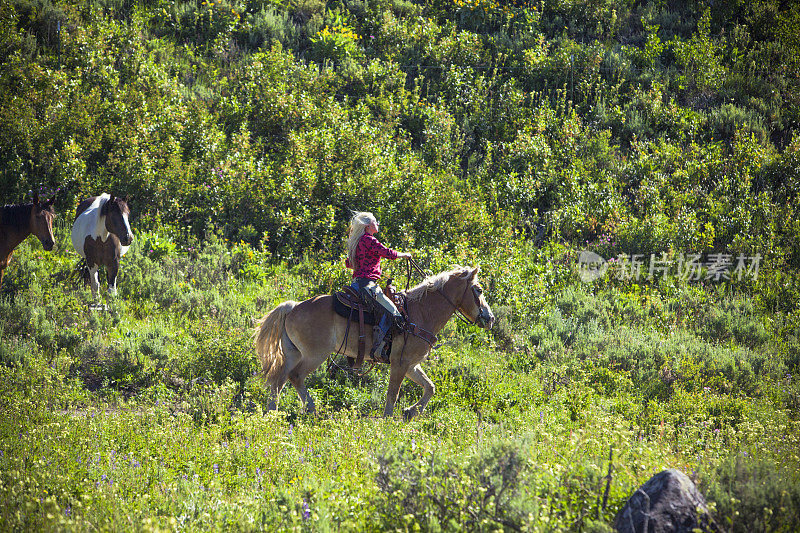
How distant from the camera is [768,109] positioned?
20.0 m

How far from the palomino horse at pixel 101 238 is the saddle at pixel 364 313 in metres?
5.34

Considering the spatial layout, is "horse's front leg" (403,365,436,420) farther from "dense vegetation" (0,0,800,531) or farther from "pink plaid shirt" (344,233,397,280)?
"pink plaid shirt" (344,233,397,280)

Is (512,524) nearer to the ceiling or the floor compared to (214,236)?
nearer to the ceiling

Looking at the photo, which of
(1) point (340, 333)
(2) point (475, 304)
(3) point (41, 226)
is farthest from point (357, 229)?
(3) point (41, 226)

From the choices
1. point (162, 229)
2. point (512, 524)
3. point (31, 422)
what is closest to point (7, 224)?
point (162, 229)

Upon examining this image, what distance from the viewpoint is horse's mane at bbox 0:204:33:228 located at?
10.6 metres

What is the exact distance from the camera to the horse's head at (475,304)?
883 centimetres

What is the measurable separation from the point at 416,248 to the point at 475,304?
5527 mm

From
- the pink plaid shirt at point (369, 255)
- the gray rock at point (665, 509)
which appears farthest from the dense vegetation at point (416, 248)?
the pink plaid shirt at point (369, 255)

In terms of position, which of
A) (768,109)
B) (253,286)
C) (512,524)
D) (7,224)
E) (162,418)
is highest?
(768,109)

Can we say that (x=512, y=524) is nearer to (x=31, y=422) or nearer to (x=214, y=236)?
(x=31, y=422)

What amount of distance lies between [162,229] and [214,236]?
1287mm

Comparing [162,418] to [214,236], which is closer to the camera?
[162,418]

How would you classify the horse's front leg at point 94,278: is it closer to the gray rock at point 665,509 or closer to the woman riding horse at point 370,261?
the woman riding horse at point 370,261
